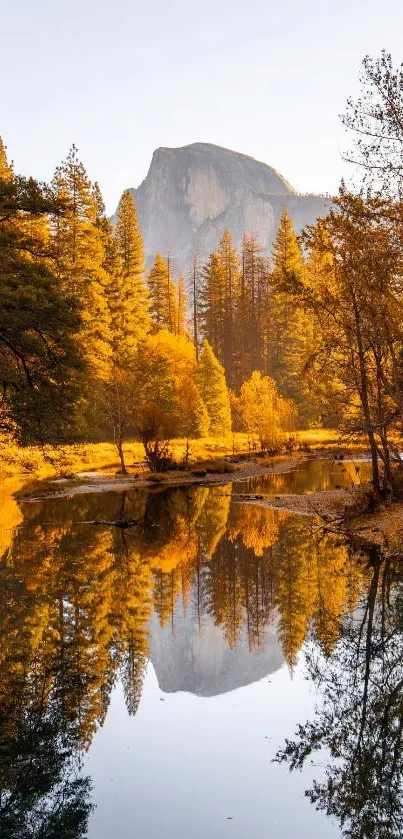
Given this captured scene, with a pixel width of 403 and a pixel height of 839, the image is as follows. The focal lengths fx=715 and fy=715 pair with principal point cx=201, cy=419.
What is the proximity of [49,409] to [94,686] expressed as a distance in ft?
32.0

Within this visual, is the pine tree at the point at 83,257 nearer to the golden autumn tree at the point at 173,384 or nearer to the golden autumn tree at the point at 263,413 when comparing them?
the golden autumn tree at the point at 173,384

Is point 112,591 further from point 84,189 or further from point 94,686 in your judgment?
point 84,189

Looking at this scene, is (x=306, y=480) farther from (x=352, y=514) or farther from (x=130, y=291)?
(x=130, y=291)

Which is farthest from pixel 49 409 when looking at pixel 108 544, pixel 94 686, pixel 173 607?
pixel 94 686

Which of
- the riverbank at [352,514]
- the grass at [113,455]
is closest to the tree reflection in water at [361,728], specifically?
the riverbank at [352,514]

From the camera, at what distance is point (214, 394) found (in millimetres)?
58625

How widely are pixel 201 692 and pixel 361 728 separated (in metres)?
3.16

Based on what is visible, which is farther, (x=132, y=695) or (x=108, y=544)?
(x=108, y=544)

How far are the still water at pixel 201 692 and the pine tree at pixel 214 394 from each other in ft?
122

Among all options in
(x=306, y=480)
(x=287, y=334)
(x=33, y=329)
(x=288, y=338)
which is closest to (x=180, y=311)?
(x=288, y=338)

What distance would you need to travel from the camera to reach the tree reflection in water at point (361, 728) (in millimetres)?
7027

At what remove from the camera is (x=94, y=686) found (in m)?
10.4

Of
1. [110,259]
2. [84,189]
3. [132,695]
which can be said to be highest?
[84,189]

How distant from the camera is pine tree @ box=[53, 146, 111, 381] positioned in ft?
159
